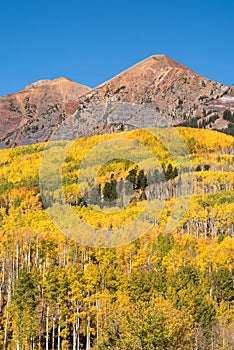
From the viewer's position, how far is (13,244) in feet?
428

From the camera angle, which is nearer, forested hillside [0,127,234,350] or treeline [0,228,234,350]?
treeline [0,228,234,350]

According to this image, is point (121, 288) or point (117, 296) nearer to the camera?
point (117, 296)

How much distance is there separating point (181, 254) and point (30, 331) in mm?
46658

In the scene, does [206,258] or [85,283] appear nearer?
[85,283]

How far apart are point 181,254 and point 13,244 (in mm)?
34364

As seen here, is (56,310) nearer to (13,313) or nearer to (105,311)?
(13,313)

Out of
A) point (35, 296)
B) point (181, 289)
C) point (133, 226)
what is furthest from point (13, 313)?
point (133, 226)


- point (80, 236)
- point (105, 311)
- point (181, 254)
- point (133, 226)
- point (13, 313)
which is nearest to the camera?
point (105, 311)

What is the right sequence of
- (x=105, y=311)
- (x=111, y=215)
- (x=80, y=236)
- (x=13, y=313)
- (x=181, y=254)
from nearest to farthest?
1. (x=105, y=311)
2. (x=13, y=313)
3. (x=181, y=254)
4. (x=80, y=236)
5. (x=111, y=215)

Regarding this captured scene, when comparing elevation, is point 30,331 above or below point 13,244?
below

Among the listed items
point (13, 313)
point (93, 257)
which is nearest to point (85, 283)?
point (13, 313)

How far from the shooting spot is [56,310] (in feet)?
328

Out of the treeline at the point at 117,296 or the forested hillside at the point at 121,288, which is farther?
the forested hillside at the point at 121,288

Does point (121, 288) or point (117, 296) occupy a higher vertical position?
point (121, 288)
